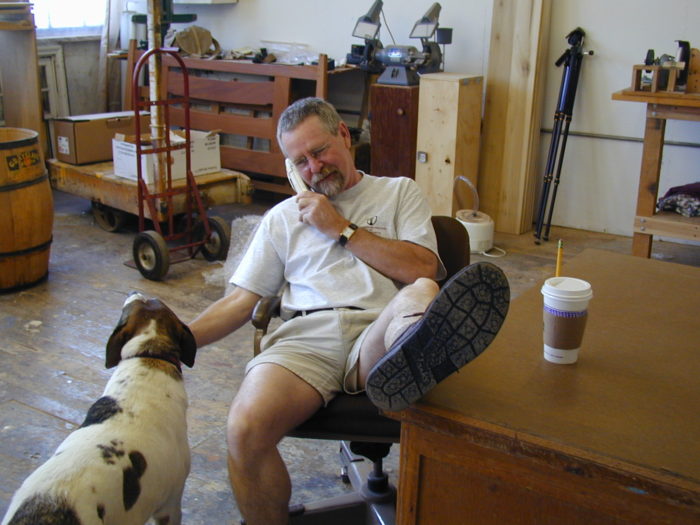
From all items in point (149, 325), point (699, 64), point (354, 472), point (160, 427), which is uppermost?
point (699, 64)

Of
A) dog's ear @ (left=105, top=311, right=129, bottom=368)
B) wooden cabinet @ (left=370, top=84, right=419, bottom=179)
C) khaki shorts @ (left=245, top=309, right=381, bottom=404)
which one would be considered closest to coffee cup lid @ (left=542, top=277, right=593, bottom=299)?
khaki shorts @ (left=245, top=309, right=381, bottom=404)

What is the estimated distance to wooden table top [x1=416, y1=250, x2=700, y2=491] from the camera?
1.15 meters

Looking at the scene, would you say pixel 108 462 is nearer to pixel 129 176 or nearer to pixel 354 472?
pixel 354 472

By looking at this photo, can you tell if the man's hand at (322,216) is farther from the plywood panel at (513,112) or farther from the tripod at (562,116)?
the plywood panel at (513,112)

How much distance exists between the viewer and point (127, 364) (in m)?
1.72

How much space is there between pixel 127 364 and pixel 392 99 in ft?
10.5

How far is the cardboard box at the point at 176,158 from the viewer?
14.1 ft

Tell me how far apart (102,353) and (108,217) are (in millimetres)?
1899

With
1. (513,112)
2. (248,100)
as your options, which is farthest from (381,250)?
(248,100)

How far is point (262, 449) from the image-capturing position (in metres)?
1.65

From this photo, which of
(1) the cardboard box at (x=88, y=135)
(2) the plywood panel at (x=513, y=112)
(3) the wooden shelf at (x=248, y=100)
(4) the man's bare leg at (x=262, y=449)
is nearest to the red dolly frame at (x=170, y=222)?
(1) the cardboard box at (x=88, y=135)

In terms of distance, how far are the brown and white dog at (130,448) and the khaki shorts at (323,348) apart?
223 mm

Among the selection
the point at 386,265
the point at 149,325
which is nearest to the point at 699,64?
the point at 386,265

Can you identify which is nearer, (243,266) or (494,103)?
(243,266)
